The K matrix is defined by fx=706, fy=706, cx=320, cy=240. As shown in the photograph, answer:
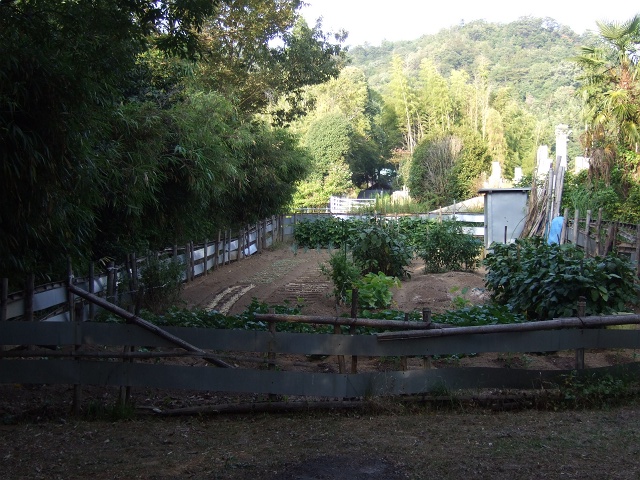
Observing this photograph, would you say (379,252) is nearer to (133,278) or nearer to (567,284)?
(133,278)

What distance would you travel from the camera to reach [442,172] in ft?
142

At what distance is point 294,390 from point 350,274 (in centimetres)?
620

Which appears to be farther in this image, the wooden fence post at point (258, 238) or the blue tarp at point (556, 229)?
the wooden fence post at point (258, 238)

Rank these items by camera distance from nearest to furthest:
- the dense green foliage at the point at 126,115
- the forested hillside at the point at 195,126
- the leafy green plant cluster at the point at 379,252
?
the dense green foliage at the point at 126,115, the forested hillside at the point at 195,126, the leafy green plant cluster at the point at 379,252

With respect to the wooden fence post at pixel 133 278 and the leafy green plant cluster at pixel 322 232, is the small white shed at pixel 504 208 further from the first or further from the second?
the wooden fence post at pixel 133 278

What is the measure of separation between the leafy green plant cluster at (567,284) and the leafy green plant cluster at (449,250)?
7443 millimetres

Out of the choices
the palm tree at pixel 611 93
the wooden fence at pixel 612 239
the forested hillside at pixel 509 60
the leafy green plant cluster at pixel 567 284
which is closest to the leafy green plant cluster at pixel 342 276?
the leafy green plant cluster at pixel 567 284

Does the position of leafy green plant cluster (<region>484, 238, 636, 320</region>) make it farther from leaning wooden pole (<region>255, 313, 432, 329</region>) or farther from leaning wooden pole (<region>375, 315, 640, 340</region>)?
leaning wooden pole (<region>255, 313, 432, 329</region>)

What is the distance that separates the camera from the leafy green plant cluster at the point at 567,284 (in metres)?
8.84

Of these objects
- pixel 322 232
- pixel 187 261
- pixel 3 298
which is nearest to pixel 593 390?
pixel 3 298

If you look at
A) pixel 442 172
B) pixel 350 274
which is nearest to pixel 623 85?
pixel 350 274

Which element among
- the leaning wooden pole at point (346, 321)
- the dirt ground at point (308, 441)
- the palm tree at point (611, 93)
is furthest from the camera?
the palm tree at point (611, 93)

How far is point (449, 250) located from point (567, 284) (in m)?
8.90

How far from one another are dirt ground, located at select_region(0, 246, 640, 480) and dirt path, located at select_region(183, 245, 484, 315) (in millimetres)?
4652
